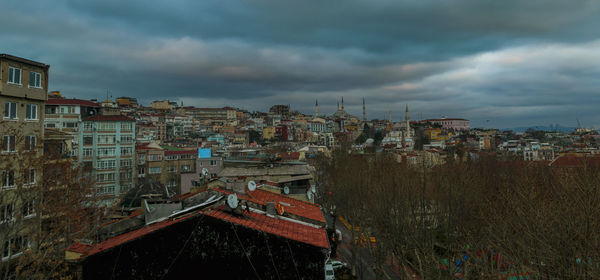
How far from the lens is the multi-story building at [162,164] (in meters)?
45.1

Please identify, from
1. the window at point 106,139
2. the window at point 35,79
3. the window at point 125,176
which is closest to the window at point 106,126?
the window at point 106,139

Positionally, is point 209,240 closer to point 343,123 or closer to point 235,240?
point 235,240

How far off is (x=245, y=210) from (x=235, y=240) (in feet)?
5.60

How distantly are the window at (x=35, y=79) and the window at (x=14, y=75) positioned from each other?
638 millimetres

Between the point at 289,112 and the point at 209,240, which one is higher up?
the point at 289,112

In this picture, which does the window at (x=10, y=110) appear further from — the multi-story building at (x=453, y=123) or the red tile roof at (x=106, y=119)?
the multi-story building at (x=453, y=123)

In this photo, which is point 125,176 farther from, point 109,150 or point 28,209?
point 28,209

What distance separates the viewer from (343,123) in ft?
576

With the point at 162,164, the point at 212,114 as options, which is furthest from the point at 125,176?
the point at 212,114

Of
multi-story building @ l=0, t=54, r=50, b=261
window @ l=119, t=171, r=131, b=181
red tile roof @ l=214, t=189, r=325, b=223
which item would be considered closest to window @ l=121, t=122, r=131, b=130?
window @ l=119, t=171, r=131, b=181

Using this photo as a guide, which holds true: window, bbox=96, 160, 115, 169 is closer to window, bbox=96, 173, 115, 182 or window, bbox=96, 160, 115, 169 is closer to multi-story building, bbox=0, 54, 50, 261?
window, bbox=96, 173, 115, 182

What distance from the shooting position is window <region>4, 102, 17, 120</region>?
15711mm

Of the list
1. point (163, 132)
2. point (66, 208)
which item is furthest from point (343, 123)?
point (66, 208)

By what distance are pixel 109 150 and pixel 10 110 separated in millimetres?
26218
